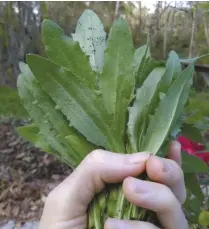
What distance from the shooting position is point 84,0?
10.8 m

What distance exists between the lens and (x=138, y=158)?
0.67 meters

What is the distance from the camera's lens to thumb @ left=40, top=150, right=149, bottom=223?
2.20ft

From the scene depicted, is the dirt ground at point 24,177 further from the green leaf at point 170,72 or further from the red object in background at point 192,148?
the green leaf at point 170,72

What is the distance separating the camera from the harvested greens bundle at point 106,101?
71cm

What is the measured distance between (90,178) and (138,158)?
0.09 meters

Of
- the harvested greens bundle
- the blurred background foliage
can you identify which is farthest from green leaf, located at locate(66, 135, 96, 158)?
the blurred background foliage

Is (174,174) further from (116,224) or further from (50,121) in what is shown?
(50,121)

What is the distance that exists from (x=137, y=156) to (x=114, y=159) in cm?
4

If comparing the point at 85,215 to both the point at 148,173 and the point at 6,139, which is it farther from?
the point at 6,139

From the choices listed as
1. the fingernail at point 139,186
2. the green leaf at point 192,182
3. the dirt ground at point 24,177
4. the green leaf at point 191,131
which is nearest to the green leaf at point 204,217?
the green leaf at point 192,182

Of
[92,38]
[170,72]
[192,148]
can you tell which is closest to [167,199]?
[170,72]

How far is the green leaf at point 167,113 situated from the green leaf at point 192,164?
0.17 metres

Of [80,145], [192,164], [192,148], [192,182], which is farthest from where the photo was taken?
[192,148]

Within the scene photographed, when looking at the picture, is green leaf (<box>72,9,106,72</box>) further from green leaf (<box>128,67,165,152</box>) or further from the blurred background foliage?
the blurred background foliage
